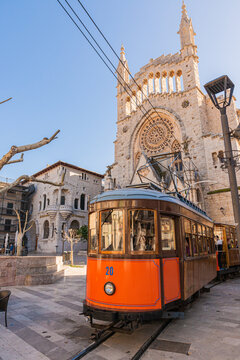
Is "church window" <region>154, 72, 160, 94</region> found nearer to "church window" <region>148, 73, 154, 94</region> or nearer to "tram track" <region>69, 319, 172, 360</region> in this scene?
"church window" <region>148, 73, 154, 94</region>

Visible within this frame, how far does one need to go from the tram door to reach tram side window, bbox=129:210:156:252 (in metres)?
0.34

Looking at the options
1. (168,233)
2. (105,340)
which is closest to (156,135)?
(168,233)

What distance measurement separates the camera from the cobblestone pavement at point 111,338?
398 centimetres

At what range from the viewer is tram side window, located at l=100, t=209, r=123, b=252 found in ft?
15.4

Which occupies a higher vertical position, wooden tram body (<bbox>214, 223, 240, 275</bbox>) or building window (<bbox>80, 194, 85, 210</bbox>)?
building window (<bbox>80, 194, 85, 210</bbox>)

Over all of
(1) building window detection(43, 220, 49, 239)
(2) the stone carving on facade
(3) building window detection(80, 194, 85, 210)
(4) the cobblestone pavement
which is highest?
(2) the stone carving on facade

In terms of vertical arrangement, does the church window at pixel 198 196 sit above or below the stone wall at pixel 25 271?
above

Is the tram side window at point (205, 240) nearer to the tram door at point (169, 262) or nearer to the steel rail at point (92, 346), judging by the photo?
the tram door at point (169, 262)

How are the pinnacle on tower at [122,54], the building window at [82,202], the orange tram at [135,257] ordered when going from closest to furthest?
1. the orange tram at [135,257]
2. the building window at [82,202]
3. the pinnacle on tower at [122,54]

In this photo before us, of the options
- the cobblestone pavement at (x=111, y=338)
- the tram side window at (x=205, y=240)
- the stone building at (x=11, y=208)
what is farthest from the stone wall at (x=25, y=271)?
the stone building at (x=11, y=208)

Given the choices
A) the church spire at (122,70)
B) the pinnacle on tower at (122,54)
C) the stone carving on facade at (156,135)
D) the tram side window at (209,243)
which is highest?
the pinnacle on tower at (122,54)

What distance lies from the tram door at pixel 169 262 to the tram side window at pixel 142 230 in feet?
1.12

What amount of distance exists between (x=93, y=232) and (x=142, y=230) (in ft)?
4.06

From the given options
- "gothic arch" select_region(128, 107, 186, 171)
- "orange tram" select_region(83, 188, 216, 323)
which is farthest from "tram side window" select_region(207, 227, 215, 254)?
"gothic arch" select_region(128, 107, 186, 171)
